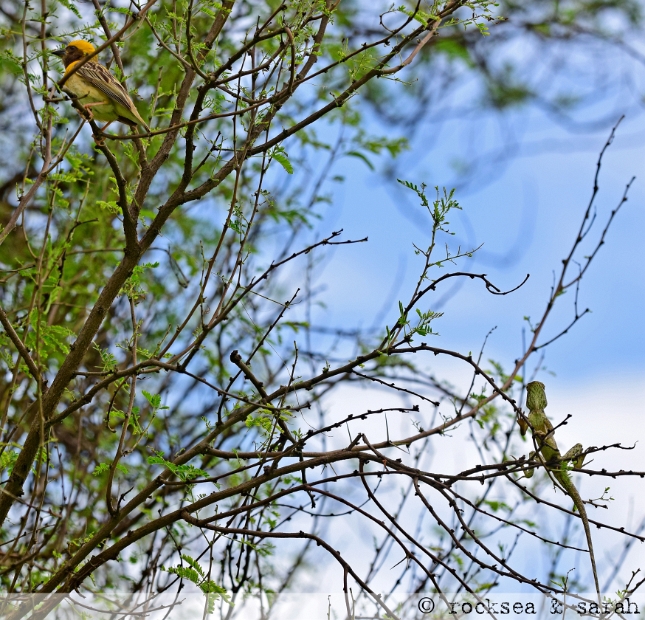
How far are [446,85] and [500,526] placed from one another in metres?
5.32

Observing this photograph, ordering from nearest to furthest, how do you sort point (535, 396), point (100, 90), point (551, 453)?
1. point (551, 453)
2. point (100, 90)
3. point (535, 396)

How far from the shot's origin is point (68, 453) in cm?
508

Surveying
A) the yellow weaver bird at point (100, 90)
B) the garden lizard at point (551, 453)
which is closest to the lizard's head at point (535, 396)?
the garden lizard at point (551, 453)

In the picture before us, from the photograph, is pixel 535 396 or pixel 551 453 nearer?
pixel 551 453

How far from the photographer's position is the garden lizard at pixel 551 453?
2533mm

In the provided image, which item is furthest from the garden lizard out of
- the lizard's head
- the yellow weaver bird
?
the yellow weaver bird

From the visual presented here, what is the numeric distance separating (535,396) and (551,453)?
58 centimetres

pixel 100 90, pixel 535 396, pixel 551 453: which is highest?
pixel 100 90

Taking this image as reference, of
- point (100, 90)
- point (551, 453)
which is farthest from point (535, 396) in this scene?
point (100, 90)

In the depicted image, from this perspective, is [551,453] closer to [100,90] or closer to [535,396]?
[535,396]

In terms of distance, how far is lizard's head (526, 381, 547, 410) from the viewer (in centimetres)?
351

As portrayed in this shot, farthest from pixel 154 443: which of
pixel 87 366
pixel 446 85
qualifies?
pixel 446 85

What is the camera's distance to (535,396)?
353 centimetres

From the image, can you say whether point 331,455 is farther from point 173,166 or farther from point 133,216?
point 173,166
